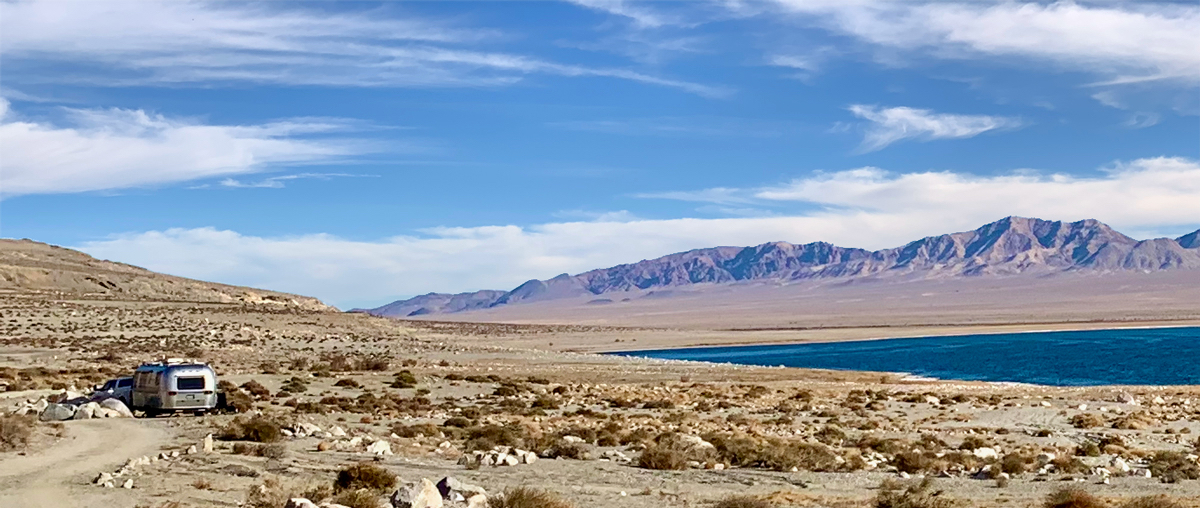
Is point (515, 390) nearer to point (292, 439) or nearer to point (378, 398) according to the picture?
point (378, 398)

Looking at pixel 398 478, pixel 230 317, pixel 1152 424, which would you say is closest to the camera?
pixel 398 478

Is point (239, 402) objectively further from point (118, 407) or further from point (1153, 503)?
point (1153, 503)

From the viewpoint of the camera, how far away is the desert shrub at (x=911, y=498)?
14.7m

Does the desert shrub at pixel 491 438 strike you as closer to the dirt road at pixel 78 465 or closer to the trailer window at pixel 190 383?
the dirt road at pixel 78 465

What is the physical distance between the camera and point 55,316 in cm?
8419

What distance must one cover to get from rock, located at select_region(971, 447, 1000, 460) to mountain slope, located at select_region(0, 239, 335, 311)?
9545 centimetres

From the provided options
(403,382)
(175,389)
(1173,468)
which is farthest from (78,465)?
(403,382)

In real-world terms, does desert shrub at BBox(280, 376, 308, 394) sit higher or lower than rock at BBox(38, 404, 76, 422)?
lower

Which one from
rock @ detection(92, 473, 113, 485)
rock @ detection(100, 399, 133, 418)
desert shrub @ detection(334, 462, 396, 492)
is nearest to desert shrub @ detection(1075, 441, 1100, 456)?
desert shrub @ detection(334, 462, 396, 492)

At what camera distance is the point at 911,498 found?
1502 cm

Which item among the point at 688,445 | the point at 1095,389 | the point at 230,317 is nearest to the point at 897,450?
the point at 688,445

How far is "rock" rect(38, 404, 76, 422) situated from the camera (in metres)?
28.0

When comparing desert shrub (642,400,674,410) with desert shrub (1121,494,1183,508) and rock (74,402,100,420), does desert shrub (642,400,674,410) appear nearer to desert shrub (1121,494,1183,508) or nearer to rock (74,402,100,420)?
rock (74,402,100,420)

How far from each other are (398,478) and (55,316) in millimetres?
76483
